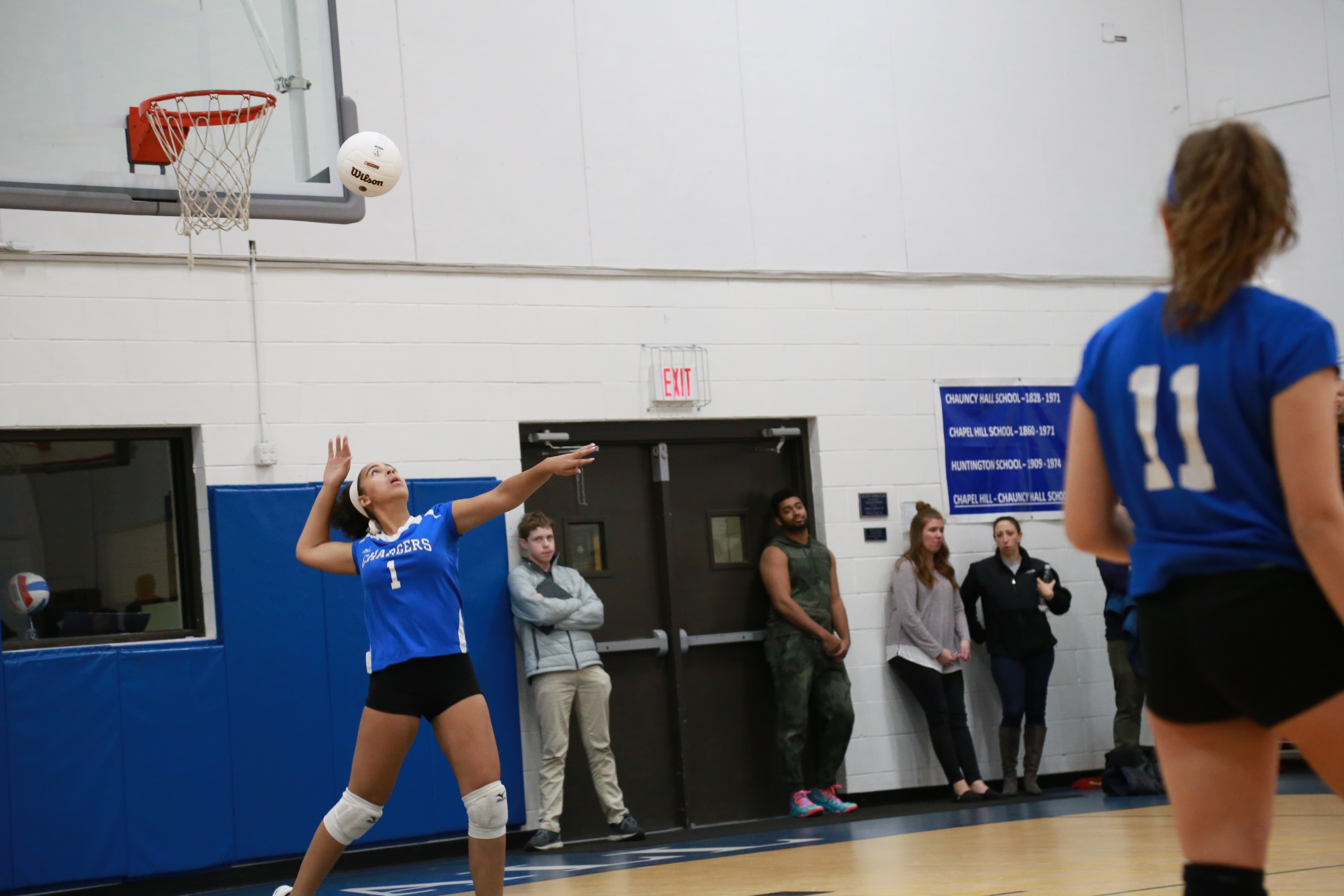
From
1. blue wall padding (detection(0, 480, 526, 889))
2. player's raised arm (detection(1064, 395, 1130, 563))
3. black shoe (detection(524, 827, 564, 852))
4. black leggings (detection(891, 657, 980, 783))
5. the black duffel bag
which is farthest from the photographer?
black leggings (detection(891, 657, 980, 783))

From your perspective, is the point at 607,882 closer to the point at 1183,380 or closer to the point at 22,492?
the point at 22,492

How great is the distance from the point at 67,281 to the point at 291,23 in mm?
1829

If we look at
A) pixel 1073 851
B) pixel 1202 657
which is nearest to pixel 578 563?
Answer: pixel 1073 851

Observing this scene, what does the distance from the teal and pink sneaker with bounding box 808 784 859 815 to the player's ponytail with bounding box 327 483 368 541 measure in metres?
4.59

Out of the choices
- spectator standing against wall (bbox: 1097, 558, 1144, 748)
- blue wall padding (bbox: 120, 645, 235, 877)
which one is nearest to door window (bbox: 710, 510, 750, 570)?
spectator standing against wall (bbox: 1097, 558, 1144, 748)

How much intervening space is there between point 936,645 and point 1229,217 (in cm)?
736

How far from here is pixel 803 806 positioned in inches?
345

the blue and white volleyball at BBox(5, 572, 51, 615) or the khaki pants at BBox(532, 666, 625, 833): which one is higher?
the blue and white volleyball at BBox(5, 572, 51, 615)

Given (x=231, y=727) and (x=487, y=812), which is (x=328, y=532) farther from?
(x=231, y=727)

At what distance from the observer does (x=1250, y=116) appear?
35.2 ft

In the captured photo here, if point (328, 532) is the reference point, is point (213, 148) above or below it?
above

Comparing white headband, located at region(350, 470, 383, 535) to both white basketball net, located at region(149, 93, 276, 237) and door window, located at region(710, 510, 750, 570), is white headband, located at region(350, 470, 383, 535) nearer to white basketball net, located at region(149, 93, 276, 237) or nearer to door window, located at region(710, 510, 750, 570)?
white basketball net, located at region(149, 93, 276, 237)

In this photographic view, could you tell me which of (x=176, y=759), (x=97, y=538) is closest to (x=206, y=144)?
(x=97, y=538)

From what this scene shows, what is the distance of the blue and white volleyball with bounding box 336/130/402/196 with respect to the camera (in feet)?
22.1
